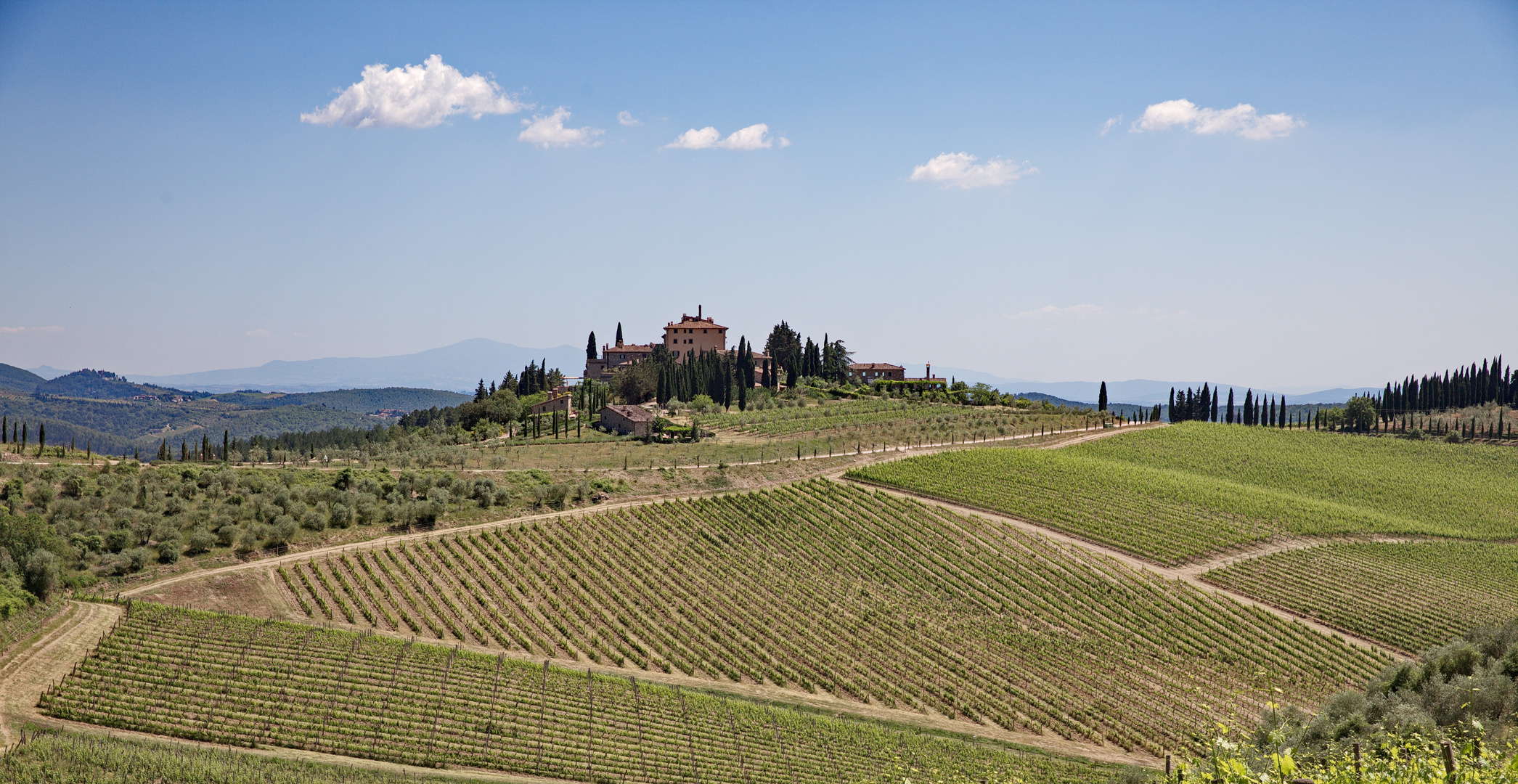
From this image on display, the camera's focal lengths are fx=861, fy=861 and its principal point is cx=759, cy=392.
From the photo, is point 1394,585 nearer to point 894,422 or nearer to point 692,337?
point 894,422

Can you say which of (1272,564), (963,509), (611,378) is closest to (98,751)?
(963,509)

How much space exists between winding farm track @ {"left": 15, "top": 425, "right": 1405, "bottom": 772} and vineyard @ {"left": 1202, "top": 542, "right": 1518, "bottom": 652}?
1100mm

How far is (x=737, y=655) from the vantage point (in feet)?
118

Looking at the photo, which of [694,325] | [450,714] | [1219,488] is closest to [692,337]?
[694,325]

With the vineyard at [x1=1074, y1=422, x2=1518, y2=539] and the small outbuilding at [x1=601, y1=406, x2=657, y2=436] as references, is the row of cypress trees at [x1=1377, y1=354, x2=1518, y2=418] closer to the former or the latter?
the vineyard at [x1=1074, y1=422, x2=1518, y2=539]

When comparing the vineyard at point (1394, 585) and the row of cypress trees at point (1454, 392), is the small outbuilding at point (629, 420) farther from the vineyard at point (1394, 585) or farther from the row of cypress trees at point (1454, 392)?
the row of cypress trees at point (1454, 392)

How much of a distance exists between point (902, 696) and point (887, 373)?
98740mm

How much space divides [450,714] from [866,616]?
68.2 feet

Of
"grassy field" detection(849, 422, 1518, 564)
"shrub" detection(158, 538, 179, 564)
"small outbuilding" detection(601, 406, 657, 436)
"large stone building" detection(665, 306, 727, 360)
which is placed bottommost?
"shrub" detection(158, 538, 179, 564)

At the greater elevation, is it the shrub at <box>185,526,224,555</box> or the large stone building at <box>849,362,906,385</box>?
the large stone building at <box>849,362,906,385</box>

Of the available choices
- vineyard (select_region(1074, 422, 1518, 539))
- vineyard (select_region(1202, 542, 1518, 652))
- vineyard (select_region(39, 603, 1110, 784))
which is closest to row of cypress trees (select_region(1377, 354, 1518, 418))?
vineyard (select_region(1074, 422, 1518, 539))

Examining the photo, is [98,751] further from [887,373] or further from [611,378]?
[887,373]

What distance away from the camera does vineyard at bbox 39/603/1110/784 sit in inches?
944

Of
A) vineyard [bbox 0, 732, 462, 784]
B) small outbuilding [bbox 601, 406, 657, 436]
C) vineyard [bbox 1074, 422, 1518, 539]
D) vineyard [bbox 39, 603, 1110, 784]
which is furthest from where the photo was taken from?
small outbuilding [bbox 601, 406, 657, 436]
